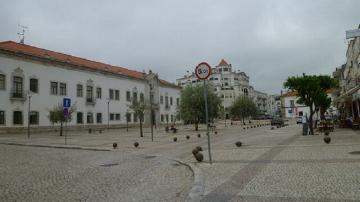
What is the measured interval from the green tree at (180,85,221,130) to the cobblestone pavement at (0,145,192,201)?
35.0 meters

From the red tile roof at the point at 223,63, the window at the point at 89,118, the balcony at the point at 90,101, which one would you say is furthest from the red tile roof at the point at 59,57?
the red tile roof at the point at 223,63

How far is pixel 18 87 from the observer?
47.4 m

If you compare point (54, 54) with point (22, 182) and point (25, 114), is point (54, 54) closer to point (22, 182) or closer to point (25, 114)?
point (25, 114)

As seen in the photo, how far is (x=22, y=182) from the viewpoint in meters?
10.0

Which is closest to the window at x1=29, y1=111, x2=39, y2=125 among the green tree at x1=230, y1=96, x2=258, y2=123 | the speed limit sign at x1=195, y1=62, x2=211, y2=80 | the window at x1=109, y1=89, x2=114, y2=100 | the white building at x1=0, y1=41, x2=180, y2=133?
the white building at x1=0, y1=41, x2=180, y2=133

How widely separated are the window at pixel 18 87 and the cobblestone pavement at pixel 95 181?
35607 millimetres

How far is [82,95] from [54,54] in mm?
7820

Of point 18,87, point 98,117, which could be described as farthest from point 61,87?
point 98,117

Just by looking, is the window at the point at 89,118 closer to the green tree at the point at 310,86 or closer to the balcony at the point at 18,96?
the balcony at the point at 18,96

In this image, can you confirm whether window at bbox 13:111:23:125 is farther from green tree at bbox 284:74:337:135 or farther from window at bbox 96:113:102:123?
green tree at bbox 284:74:337:135

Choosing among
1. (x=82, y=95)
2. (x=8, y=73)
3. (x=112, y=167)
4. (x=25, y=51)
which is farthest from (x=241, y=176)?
(x=82, y=95)

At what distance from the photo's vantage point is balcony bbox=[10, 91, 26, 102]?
4597 cm

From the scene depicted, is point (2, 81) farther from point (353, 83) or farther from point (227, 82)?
point (227, 82)

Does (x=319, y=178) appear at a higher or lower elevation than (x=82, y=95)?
lower
